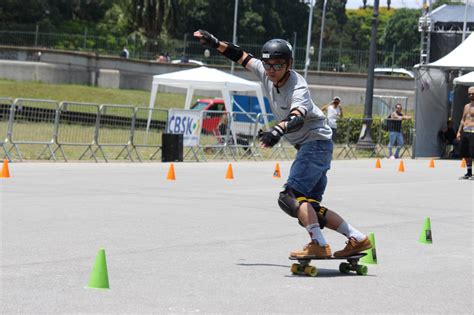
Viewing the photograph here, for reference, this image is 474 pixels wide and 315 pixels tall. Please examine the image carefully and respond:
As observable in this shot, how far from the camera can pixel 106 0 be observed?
79.4 meters

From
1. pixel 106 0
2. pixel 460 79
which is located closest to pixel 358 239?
pixel 460 79

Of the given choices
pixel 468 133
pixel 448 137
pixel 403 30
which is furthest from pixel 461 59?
pixel 403 30

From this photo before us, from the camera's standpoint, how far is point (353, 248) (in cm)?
832

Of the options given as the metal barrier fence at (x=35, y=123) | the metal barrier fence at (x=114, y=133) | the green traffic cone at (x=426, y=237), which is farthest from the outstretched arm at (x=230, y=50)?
the metal barrier fence at (x=35, y=123)

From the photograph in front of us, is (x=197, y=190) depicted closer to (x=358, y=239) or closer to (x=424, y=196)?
(x=424, y=196)

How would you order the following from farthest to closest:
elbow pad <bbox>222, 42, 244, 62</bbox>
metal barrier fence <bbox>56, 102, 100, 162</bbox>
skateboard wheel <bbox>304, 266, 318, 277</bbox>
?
1. metal barrier fence <bbox>56, 102, 100, 162</bbox>
2. elbow pad <bbox>222, 42, 244, 62</bbox>
3. skateboard wheel <bbox>304, 266, 318, 277</bbox>

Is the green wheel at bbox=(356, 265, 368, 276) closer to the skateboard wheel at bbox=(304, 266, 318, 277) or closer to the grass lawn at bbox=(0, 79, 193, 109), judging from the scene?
the skateboard wheel at bbox=(304, 266, 318, 277)

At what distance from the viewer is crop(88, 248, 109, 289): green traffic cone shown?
6.91 metres

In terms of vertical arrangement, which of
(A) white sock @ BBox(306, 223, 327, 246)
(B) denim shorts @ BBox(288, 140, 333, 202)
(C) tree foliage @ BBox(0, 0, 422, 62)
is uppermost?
(C) tree foliage @ BBox(0, 0, 422, 62)

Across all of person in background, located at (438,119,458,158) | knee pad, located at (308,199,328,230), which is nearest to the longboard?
knee pad, located at (308,199,328,230)

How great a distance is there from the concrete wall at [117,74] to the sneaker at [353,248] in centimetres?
4530

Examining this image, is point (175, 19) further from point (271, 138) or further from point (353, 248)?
point (271, 138)

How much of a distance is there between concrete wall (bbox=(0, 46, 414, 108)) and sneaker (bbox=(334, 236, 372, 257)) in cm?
4530

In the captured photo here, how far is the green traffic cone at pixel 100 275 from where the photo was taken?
22.7ft
